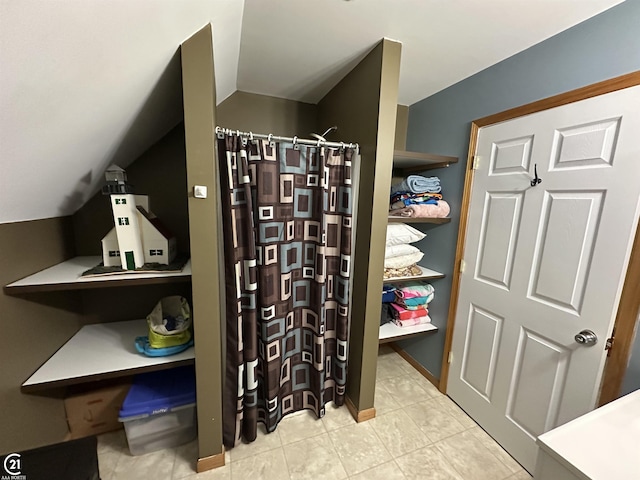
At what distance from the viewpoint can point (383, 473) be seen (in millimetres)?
1396

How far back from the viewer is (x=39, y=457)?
2.48ft

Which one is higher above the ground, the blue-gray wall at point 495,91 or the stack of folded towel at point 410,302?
the blue-gray wall at point 495,91

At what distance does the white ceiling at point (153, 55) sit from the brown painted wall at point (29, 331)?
10 centimetres

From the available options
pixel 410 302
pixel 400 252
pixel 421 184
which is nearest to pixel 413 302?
pixel 410 302

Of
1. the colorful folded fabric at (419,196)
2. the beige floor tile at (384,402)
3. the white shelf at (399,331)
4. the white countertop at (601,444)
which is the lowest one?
the beige floor tile at (384,402)

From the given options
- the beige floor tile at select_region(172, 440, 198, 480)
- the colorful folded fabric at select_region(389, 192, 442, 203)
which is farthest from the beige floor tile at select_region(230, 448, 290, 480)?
the colorful folded fabric at select_region(389, 192, 442, 203)

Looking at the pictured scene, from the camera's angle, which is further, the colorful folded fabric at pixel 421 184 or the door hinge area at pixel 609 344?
the colorful folded fabric at pixel 421 184

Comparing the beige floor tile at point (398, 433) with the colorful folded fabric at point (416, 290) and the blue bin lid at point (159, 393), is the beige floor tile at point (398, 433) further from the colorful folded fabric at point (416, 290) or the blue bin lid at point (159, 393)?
the blue bin lid at point (159, 393)

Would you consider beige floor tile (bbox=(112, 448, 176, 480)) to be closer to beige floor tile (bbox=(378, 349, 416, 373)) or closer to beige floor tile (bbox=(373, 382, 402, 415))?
beige floor tile (bbox=(373, 382, 402, 415))

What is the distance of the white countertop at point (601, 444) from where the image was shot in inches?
27.2

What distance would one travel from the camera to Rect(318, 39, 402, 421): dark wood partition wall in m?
1.41

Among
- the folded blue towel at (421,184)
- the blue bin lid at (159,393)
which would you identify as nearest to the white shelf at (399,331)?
the folded blue towel at (421,184)

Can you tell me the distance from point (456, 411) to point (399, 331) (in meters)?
0.64

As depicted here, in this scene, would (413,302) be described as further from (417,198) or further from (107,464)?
(107,464)
